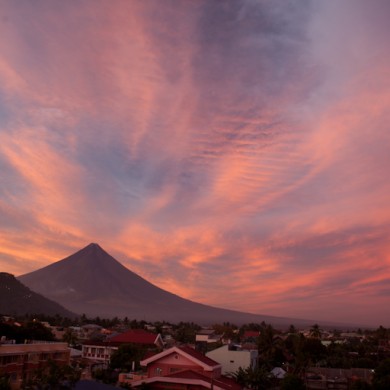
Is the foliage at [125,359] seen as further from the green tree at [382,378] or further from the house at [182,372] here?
the green tree at [382,378]

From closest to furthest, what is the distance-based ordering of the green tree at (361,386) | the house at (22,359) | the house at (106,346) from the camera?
the house at (22,359) → the green tree at (361,386) → the house at (106,346)

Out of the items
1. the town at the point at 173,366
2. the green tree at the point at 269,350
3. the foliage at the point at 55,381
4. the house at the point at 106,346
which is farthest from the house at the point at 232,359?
the house at the point at 106,346

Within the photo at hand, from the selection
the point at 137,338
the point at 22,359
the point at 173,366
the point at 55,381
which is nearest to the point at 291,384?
the point at 173,366

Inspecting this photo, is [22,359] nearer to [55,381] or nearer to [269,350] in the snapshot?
[55,381]

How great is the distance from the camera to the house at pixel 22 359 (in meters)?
42.2

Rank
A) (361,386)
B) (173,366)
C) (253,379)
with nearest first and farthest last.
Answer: (173,366)
(253,379)
(361,386)

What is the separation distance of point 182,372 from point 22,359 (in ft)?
52.7

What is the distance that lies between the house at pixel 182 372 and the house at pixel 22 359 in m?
8.49

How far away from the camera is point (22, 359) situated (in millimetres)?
44562

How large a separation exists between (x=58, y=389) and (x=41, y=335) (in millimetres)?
53547

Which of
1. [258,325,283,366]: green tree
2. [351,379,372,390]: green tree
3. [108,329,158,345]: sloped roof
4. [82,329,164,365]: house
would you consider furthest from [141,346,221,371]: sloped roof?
[108,329,158,345]: sloped roof

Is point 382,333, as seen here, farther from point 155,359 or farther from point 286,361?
point 155,359

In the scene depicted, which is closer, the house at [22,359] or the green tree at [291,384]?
the house at [22,359]

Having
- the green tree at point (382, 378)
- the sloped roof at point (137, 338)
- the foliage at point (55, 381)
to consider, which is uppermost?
the sloped roof at point (137, 338)
